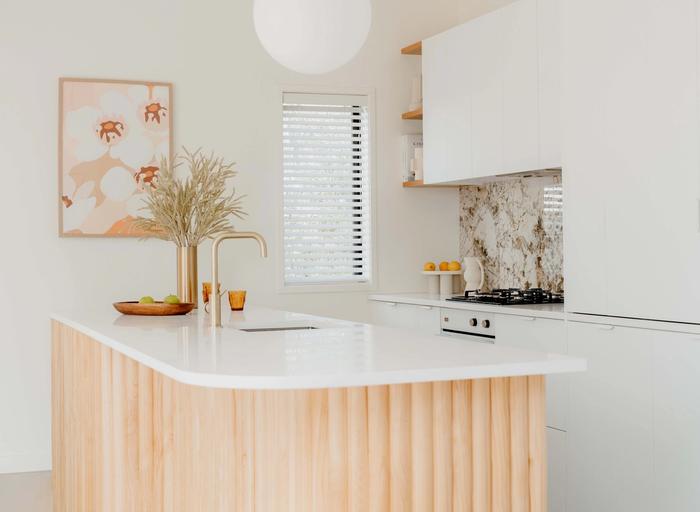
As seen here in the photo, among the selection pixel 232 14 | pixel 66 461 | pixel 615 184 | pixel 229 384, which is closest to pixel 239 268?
pixel 232 14

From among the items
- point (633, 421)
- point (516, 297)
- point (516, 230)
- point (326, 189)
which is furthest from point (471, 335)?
point (326, 189)

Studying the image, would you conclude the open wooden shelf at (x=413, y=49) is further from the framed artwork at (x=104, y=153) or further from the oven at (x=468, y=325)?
the oven at (x=468, y=325)

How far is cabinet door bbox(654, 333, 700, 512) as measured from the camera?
3264 millimetres

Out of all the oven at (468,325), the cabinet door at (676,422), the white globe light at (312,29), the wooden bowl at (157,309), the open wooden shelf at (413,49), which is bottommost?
the cabinet door at (676,422)

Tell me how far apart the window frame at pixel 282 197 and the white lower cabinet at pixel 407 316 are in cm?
18

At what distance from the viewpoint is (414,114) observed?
18.8 feet

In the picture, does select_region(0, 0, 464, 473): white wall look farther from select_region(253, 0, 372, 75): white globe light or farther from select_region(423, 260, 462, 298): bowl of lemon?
select_region(253, 0, 372, 75): white globe light

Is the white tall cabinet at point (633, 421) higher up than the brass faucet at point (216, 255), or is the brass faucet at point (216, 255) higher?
the brass faucet at point (216, 255)

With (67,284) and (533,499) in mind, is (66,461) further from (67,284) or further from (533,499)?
(533,499)

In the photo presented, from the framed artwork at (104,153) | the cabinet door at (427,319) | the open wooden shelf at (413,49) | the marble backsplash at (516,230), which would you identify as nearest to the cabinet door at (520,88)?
the marble backsplash at (516,230)

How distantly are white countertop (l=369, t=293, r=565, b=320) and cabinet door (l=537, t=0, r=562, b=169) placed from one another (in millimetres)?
664

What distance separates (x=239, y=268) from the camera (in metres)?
5.56

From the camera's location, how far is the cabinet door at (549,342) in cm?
397

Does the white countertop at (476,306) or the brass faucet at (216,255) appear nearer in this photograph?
the brass faucet at (216,255)
